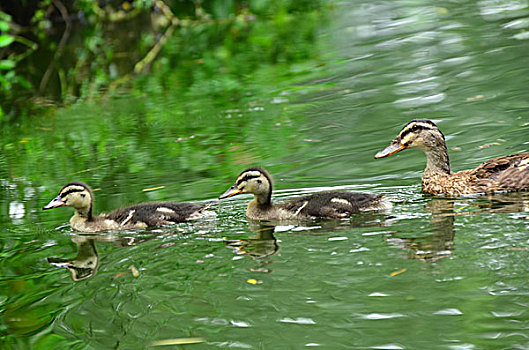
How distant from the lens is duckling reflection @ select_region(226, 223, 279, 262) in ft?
20.0

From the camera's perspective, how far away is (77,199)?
749cm

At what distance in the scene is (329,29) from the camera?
57.0 feet

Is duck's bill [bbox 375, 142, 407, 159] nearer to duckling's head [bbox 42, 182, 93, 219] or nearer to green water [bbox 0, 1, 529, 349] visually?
green water [bbox 0, 1, 529, 349]

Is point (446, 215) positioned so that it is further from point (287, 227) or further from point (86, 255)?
point (86, 255)

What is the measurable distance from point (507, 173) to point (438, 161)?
758mm

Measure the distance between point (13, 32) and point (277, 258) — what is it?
15.7 metres

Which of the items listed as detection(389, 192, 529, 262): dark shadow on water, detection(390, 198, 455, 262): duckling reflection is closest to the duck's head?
detection(389, 192, 529, 262): dark shadow on water

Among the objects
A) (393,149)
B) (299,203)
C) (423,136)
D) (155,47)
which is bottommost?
Result: (299,203)

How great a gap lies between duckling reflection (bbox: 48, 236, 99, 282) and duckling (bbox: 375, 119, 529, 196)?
8.98 ft

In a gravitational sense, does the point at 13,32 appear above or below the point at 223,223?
above

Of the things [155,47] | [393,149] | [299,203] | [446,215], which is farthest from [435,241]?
[155,47]

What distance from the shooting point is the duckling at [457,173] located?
7.01 m

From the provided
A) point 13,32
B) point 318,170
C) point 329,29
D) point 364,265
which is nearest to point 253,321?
point 364,265

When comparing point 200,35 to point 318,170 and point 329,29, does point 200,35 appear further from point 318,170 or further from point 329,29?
point 318,170
